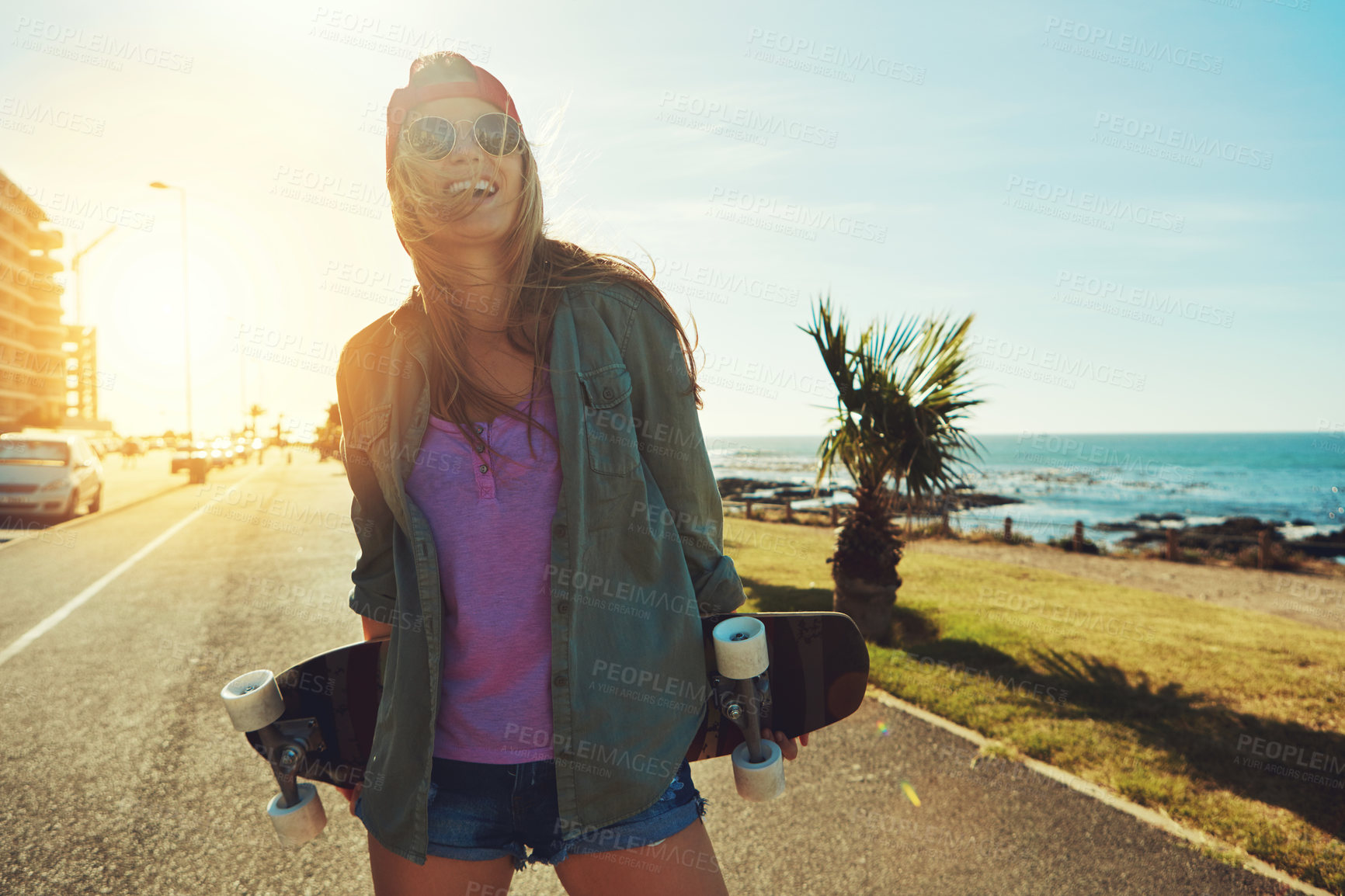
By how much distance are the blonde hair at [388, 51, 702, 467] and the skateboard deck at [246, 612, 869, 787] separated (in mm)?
526

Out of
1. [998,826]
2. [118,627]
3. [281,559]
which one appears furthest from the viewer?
[281,559]

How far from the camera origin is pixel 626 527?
147 cm

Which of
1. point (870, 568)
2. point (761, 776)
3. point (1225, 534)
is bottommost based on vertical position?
point (1225, 534)

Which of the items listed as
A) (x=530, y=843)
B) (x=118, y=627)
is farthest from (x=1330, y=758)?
(x=118, y=627)

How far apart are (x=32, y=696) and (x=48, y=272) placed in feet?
302

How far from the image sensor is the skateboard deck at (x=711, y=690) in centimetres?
A: 155

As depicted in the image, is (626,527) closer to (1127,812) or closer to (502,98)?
(502,98)

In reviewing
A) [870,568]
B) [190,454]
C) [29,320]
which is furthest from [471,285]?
[29,320]

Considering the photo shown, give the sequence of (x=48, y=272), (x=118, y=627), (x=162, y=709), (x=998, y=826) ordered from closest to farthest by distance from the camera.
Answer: (x=998, y=826)
(x=162, y=709)
(x=118, y=627)
(x=48, y=272)

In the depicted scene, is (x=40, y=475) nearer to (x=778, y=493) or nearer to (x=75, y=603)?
(x=75, y=603)

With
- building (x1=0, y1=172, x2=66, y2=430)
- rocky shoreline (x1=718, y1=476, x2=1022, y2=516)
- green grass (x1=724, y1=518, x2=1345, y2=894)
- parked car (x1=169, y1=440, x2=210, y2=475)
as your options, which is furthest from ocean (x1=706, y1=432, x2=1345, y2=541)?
building (x1=0, y1=172, x2=66, y2=430)

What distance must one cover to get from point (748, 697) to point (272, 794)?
3452mm

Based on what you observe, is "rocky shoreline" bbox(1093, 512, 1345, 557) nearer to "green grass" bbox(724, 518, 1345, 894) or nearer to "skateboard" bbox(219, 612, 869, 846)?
"green grass" bbox(724, 518, 1345, 894)

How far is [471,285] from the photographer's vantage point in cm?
164
